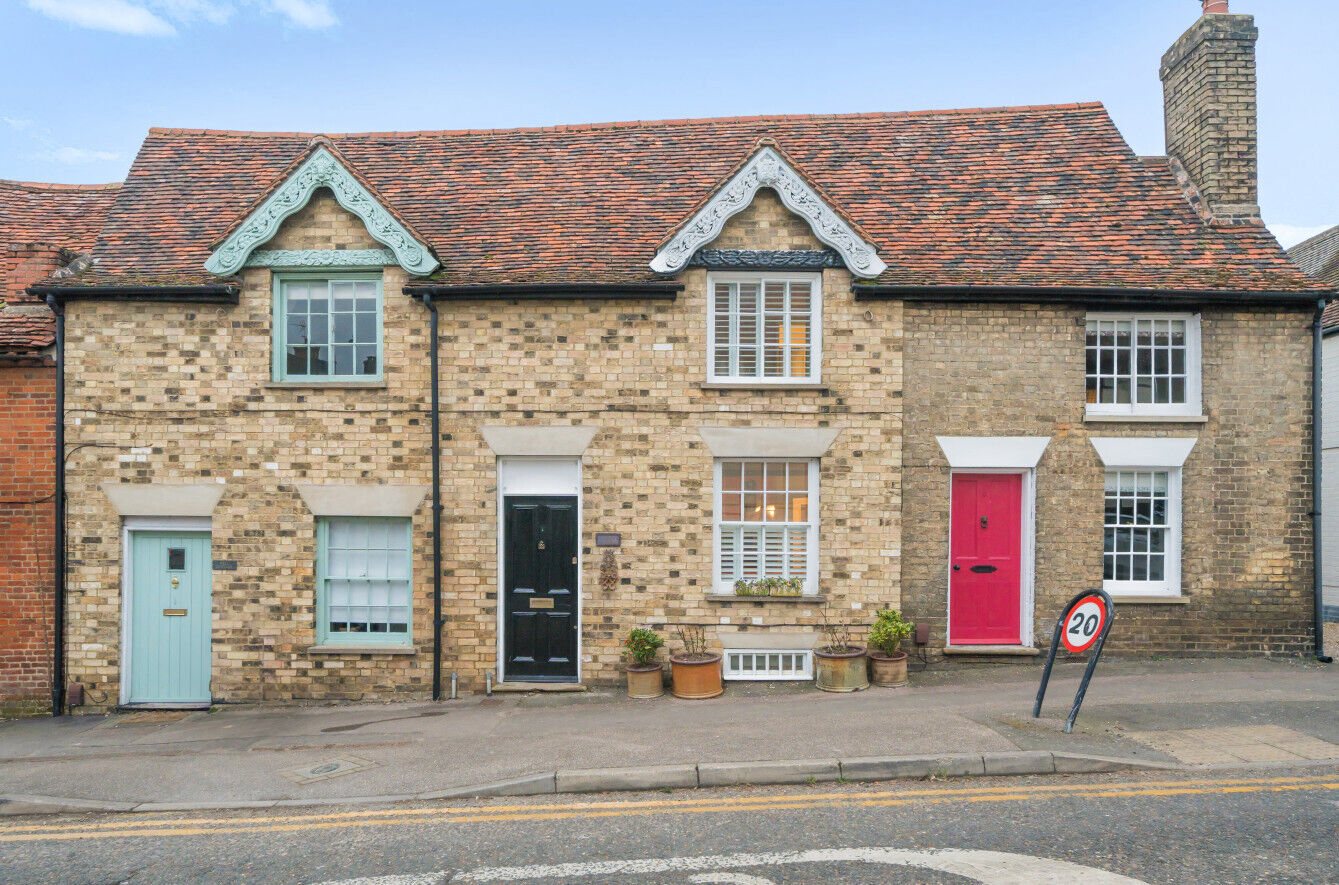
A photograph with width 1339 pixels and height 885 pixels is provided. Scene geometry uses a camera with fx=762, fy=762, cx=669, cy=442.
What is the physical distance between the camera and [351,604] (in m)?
9.92

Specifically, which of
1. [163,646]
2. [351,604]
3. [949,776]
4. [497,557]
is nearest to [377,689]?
[351,604]

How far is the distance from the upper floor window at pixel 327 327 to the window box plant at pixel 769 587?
17.9 feet

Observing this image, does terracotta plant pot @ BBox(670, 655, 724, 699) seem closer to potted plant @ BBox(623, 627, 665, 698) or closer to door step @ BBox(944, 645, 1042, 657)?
potted plant @ BBox(623, 627, 665, 698)

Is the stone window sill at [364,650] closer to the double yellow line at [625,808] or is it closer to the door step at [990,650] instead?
the double yellow line at [625,808]

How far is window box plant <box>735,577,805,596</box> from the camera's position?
970 centimetres

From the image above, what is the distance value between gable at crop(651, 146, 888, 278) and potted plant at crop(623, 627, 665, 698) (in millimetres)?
4577

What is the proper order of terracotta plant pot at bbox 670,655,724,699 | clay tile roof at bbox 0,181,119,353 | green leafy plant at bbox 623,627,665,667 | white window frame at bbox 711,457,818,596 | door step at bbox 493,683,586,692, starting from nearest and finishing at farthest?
terracotta plant pot at bbox 670,655,724,699
green leafy plant at bbox 623,627,665,667
door step at bbox 493,683,586,692
white window frame at bbox 711,457,818,596
clay tile roof at bbox 0,181,119,353

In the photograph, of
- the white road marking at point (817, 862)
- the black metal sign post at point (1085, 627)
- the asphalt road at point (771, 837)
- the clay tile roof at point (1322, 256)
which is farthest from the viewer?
the clay tile roof at point (1322, 256)

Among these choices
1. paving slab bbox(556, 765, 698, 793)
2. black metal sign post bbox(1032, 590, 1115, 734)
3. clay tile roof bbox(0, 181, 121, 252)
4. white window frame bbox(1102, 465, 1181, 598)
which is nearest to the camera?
paving slab bbox(556, 765, 698, 793)

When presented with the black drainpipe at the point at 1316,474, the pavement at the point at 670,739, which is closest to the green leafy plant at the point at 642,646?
the pavement at the point at 670,739

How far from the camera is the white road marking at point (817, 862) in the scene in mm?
4715

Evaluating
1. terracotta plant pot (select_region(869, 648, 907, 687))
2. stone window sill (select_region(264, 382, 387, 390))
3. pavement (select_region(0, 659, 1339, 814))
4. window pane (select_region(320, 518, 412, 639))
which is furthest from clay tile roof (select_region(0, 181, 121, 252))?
terracotta plant pot (select_region(869, 648, 907, 687))

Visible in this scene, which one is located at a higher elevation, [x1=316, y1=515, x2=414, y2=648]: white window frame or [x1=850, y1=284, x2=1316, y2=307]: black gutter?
[x1=850, y1=284, x2=1316, y2=307]: black gutter

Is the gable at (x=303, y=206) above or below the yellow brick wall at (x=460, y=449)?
above
